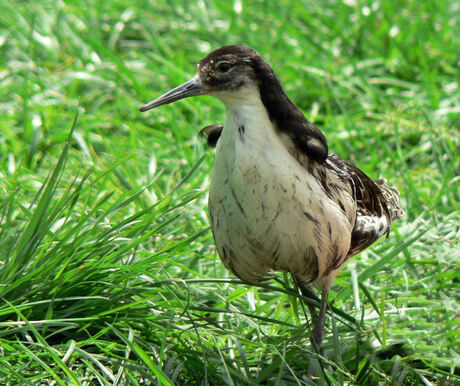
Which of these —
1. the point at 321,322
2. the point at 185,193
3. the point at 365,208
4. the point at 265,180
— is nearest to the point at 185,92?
the point at 265,180

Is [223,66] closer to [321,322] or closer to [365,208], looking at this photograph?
[365,208]

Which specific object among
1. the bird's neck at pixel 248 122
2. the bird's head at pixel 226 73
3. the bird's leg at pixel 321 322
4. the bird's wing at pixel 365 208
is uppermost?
the bird's head at pixel 226 73

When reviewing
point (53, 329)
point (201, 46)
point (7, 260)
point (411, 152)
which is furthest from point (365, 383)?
point (201, 46)

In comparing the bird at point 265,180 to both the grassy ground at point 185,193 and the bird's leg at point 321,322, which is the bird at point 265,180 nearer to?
the bird's leg at point 321,322

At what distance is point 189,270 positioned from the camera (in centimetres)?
424

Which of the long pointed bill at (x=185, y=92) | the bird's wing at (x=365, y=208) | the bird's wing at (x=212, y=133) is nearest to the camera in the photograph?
the long pointed bill at (x=185, y=92)

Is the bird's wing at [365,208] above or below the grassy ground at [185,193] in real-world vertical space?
above

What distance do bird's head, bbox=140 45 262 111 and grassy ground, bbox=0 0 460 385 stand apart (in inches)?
24.4

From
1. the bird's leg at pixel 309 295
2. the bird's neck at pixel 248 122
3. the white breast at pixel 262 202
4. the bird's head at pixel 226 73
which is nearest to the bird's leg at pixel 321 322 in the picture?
the bird's leg at pixel 309 295

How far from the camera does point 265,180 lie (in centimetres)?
347

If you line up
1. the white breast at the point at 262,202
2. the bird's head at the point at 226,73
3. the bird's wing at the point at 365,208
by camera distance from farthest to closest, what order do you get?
1. the bird's wing at the point at 365,208
2. the bird's head at the point at 226,73
3. the white breast at the point at 262,202

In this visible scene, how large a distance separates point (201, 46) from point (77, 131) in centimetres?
168

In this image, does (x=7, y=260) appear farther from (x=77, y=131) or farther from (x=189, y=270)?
(x=77, y=131)

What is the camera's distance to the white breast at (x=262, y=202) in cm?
347
